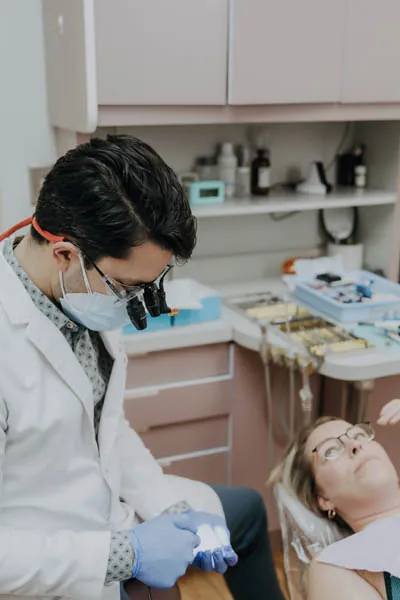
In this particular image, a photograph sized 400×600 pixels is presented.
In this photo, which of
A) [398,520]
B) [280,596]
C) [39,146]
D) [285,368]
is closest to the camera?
[398,520]

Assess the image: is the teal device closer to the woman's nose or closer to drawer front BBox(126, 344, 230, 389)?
drawer front BBox(126, 344, 230, 389)

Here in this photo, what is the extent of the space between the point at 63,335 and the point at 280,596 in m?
0.95

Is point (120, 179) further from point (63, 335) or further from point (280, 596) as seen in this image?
point (280, 596)

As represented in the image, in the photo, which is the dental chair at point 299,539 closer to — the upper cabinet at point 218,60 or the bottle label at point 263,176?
the upper cabinet at point 218,60

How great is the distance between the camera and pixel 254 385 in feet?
7.10

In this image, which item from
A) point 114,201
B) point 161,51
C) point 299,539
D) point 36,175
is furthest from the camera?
point 36,175

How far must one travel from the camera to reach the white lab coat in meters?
1.14

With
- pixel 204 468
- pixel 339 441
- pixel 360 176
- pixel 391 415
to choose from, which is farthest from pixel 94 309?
pixel 360 176

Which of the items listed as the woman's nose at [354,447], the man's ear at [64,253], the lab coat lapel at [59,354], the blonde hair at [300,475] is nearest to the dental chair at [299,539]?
the blonde hair at [300,475]

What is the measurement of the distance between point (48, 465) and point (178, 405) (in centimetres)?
89

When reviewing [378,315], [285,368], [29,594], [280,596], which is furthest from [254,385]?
[29,594]

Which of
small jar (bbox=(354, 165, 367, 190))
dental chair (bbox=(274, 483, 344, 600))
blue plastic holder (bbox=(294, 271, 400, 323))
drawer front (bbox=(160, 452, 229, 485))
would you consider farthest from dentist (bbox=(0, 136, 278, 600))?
small jar (bbox=(354, 165, 367, 190))

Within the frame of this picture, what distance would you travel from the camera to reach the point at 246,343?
6.66ft

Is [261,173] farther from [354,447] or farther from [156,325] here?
[354,447]
